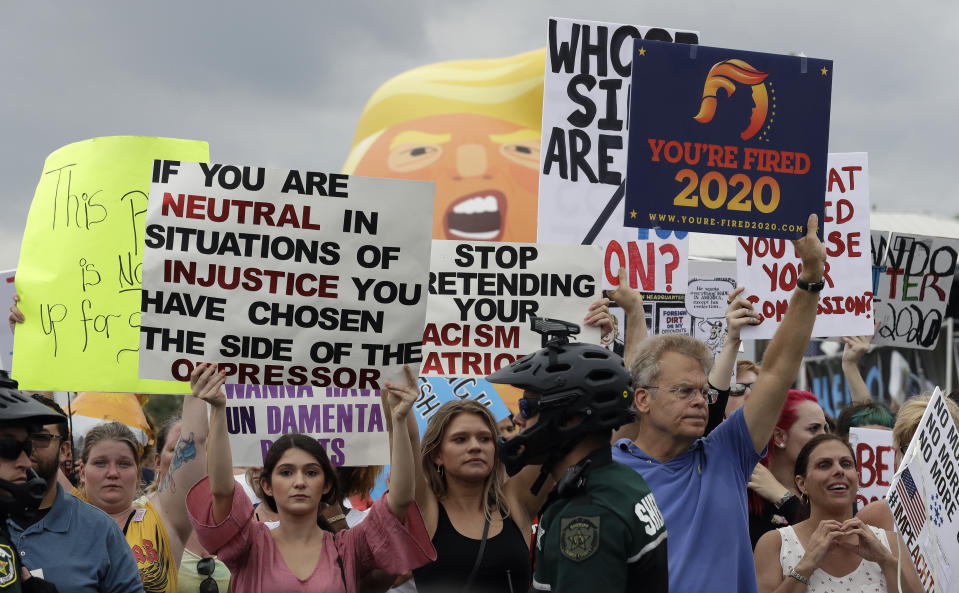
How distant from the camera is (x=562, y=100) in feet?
23.5

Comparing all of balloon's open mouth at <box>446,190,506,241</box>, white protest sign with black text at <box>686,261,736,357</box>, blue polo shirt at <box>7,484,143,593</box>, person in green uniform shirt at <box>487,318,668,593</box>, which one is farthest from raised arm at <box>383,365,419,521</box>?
balloon's open mouth at <box>446,190,506,241</box>

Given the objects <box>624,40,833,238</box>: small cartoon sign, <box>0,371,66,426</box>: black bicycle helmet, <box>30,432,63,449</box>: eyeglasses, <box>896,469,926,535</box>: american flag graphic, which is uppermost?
<box>624,40,833,238</box>: small cartoon sign

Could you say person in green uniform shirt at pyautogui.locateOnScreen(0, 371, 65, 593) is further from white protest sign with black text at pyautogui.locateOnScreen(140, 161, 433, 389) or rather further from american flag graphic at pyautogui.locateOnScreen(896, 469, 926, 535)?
american flag graphic at pyautogui.locateOnScreen(896, 469, 926, 535)

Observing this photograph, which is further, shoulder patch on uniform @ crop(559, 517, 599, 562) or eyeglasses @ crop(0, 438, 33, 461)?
eyeglasses @ crop(0, 438, 33, 461)

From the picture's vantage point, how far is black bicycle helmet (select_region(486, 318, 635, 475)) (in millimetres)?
3135

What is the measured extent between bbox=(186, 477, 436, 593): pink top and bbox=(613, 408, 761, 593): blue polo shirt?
960mm

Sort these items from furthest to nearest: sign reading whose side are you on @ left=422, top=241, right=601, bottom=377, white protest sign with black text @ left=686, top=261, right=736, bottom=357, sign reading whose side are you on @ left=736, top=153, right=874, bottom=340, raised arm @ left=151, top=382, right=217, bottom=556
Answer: white protest sign with black text @ left=686, top=261, right=736, bottom=357
sign reading whose side are you on @ left=736, top=153, right=874, bottom=340
sign reading whose side are you on @ left=422, top=241, right=601, bottom=377
raised arm @ left=151, top=382, right=217, bottom=556

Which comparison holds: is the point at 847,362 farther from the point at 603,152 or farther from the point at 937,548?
the point at 937,548

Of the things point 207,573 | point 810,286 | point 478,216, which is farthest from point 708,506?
point 478,216

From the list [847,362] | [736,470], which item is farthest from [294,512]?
[847,362]

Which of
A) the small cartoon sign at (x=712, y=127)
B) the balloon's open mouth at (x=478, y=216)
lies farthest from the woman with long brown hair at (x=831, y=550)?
the balloon's open mouth at (x=478, y=216)

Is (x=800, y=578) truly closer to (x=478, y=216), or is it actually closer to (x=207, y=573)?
(x=207, y=573)

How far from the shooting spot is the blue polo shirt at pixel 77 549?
4.11 meters

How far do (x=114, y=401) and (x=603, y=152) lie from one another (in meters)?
3.56
